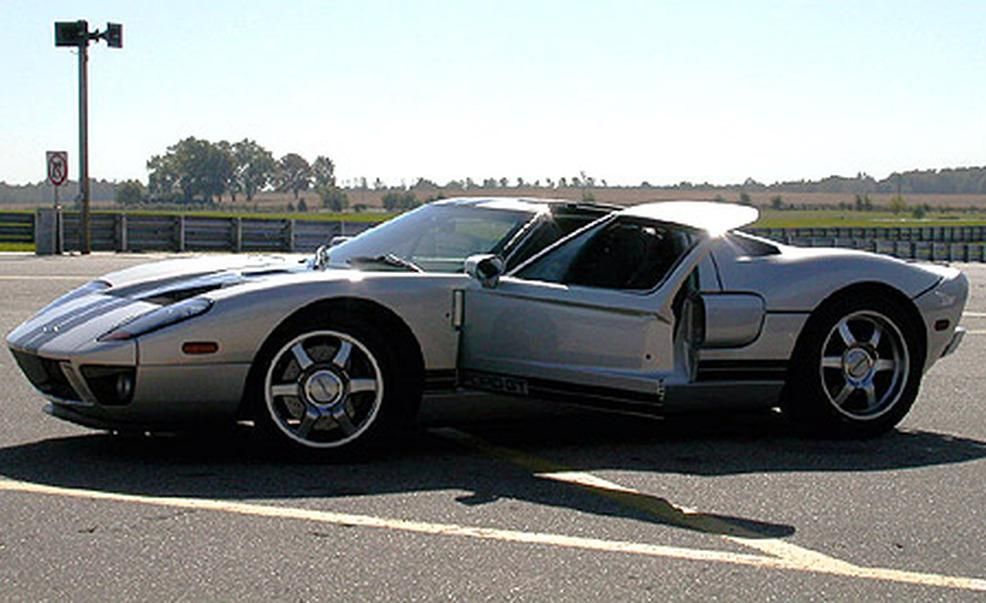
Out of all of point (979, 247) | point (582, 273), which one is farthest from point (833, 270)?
point (979, 247)

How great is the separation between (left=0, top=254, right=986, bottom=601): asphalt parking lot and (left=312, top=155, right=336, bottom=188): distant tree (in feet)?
189

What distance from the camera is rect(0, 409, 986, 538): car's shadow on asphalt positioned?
5.23m

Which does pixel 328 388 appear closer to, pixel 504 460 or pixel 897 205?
pixel 504 460

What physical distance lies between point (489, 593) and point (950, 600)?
1.33 meters

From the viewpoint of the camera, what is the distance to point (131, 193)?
3135 inches

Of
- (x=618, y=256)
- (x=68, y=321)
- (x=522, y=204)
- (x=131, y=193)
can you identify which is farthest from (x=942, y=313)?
(x=131, y=193)

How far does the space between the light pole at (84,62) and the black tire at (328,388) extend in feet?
84.3

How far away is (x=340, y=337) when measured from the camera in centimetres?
584

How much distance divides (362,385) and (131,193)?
76.8 metres

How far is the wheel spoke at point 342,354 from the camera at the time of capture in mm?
5824

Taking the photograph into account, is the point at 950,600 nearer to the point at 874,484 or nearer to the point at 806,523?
the point at 806,523

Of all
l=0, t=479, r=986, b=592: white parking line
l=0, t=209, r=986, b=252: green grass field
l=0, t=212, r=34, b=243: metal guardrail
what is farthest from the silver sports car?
l=0, t=209, r=986, b=252: green grass field

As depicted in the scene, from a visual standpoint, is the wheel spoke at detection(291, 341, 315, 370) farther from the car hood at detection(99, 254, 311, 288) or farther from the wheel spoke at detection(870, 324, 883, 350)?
the wheel spoke at detection(870, 324, 883, 350)

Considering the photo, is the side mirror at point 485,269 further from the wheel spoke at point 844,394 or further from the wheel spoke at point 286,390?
the wheel spoke at point 844,394
